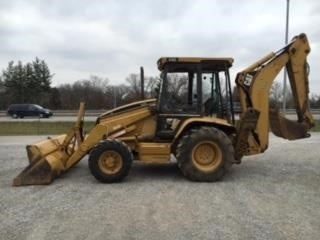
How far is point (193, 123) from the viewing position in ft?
39.9

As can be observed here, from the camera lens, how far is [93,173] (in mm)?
11750

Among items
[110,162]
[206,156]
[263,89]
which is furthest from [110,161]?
[263,89]

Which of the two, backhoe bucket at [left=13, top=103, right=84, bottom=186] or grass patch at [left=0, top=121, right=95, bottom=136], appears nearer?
backhoe bucket at [left=13, top=103, right=84, bottom=186]

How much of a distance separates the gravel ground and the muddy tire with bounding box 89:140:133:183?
271mm

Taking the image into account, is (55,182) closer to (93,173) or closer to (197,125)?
(93,173)

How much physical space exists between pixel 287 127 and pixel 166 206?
513cm

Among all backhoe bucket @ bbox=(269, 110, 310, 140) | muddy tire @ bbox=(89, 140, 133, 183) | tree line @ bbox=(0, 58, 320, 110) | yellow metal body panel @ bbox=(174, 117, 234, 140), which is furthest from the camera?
tree line @ bbox=(0, 58, 320, 110)

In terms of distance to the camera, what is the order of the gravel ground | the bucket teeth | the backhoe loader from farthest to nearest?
the backhoe loader → the bucket teeth → the gravel ground

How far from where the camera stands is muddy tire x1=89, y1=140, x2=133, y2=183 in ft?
38.5

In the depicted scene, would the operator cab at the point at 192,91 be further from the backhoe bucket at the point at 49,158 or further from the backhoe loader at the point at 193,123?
the backhoe bucket at the point at 49,158

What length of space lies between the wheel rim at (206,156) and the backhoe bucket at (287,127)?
217 centimetres

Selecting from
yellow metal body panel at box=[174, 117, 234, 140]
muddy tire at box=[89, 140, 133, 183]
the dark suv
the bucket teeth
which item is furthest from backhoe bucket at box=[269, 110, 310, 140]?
the dark suv

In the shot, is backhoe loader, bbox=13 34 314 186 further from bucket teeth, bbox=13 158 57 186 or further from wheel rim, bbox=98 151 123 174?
bucket teeth, bbox=13 158 57 186

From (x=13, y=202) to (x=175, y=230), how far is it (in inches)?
133
